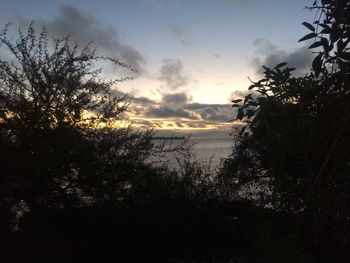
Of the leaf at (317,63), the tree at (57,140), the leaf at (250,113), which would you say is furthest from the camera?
the tree at (57,140)

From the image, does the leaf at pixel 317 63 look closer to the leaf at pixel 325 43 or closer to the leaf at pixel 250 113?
the leaf at pixel 325 43

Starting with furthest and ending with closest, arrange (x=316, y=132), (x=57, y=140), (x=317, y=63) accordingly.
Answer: (x=57, y=140) → (x=316, y=132) → (x=317, y=63)

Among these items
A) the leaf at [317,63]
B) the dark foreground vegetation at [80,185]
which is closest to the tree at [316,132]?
the leaf at [317,63]

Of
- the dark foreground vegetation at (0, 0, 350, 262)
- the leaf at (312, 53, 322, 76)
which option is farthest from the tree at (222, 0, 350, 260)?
the dark foreground vegetation at (0, 0, 350, 262)

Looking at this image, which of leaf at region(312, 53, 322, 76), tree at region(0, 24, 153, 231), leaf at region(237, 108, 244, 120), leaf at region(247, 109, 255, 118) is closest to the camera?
leaf at region(312, 53, 322, 76)

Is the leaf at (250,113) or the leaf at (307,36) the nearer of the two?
the leaf at (307,36)

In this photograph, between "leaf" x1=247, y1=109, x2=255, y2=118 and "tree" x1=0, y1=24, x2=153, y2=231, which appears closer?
"leaf" x1=247, y1=109, x2=255, y2=118

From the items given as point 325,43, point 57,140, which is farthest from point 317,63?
point 57,140

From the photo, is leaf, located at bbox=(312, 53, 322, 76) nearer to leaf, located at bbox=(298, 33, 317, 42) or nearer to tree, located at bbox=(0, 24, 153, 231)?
leaf, located at bbox=(298, 33, 317, 42)

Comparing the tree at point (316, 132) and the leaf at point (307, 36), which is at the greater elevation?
the leaf at point (307, 36)

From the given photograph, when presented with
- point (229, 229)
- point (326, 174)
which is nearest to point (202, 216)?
point (229, 229)

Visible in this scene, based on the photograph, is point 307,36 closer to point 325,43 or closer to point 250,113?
point 325,43

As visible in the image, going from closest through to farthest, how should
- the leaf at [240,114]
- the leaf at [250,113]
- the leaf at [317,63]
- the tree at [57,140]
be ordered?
1. the leaf at [317,63]
2. the leaf at [250,113]
3. the leaf at [240,114]
4. the tree at [57,140]

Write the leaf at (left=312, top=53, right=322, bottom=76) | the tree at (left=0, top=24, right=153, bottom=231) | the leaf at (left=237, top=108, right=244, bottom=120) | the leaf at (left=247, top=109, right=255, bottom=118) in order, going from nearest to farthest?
1. the leaf at (left=312, top=53, right=322, bottom=76)
2. the leaf at (left=247, top=109, right=255, bottom=118)
3. the leaf at (left=237, top=108, right=244, bottom=120)
4. the tree at (left=0, top=24, right=153, bottom=231)
